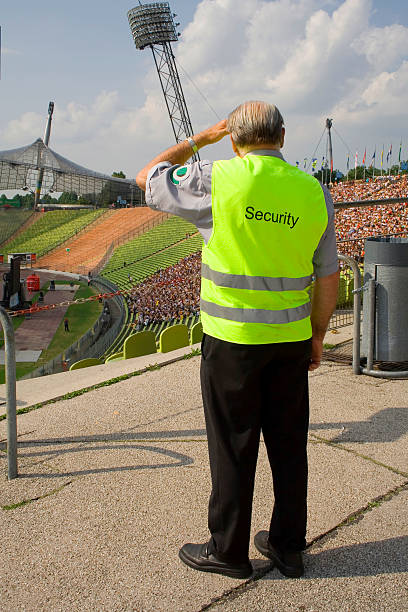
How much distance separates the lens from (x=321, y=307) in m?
2.23

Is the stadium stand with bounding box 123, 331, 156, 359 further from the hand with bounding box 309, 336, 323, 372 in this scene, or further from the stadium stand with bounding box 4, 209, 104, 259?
the stadium stand with bounding box 4, 209, 104, 259

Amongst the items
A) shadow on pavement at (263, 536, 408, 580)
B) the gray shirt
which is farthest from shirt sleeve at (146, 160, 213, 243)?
shadow on pavement at (263, 536, 408, 580)

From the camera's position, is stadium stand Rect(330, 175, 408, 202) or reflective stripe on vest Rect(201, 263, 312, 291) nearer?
reflective stripe on vest Rect(201, 263, 312, 291)

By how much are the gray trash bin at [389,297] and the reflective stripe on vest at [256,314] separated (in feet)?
9.09

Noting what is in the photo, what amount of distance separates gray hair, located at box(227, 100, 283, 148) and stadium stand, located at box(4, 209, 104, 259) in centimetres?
5811

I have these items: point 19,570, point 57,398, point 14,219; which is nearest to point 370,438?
point 19,570

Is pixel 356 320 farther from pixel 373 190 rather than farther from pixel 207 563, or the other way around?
pixel 373 190

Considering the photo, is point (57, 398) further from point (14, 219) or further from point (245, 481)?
point (14, 219)

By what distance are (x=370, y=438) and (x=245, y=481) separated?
1.63 metres

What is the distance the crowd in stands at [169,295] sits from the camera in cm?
2608

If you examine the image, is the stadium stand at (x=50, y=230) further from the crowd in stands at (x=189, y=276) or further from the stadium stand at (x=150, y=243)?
the crowd in stands at (x=189, y=276)

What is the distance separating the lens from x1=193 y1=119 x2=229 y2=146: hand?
2.22m

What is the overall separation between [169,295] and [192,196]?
88.5ft

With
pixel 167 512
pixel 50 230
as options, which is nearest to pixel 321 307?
pixel 167 512
